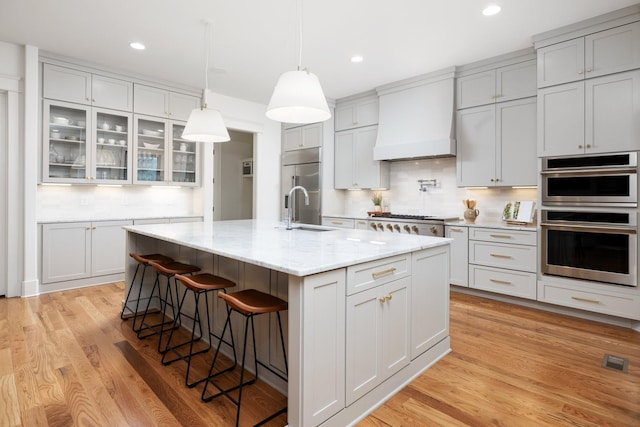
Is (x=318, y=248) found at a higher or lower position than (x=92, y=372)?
higher

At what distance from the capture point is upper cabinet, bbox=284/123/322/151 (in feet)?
19.2

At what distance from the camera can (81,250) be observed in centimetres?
431

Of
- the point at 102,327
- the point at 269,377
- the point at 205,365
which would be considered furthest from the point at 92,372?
the point at 269,377

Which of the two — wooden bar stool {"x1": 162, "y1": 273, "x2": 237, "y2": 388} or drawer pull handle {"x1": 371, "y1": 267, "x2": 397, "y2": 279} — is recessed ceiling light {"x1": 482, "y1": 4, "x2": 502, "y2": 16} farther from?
wooden bar stool {"x1": 162, "y1": 273, "x2": 237, "y2": 388}

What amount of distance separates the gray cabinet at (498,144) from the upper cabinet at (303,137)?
2.29 metres

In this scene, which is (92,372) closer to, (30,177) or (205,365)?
(205,365)

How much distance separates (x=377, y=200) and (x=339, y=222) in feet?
2.26

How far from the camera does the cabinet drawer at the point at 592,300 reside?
307 centimetres

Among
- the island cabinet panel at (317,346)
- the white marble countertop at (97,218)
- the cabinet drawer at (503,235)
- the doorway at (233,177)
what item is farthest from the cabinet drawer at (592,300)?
the doorway at (233,177)

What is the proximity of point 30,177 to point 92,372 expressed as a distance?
284 centimetres

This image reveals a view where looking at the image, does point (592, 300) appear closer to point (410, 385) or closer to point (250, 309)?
point (410, 385)

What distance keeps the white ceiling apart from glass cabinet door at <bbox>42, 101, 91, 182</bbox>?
67 centimetres

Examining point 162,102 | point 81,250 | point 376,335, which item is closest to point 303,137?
point 162,102

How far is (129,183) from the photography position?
4.71m
